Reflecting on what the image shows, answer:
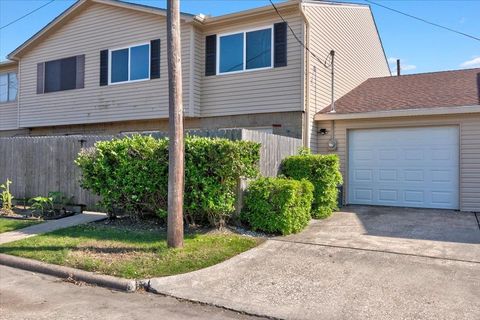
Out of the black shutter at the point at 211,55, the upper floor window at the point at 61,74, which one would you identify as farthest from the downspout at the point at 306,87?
the upper floor window at the point at 61,74

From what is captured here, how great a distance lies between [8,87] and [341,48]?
14721mm

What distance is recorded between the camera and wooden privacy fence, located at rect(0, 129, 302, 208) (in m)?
10.2

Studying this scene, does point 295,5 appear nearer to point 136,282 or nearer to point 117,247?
point 117,247

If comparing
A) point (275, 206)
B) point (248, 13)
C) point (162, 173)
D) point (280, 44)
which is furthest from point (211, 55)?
point (275, 206)

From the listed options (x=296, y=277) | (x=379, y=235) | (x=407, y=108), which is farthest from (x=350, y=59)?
A: (x=296, y=277)

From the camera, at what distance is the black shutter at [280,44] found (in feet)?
40.0

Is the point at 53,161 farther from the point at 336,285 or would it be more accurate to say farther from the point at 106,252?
the point at 336,285

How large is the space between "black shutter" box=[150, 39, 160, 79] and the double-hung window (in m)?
0.21

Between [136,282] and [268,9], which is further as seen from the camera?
[268,9]

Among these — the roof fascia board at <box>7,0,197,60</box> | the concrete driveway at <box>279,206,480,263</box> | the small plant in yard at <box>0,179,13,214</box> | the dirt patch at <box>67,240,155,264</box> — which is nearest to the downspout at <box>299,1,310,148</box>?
the concrete driveway at <box>279,206,480,263</box>

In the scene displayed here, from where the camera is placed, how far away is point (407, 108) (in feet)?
38.9

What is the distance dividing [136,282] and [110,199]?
3.85 m

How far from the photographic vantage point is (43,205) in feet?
34.7

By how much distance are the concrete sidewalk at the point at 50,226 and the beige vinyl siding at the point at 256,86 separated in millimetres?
5177
